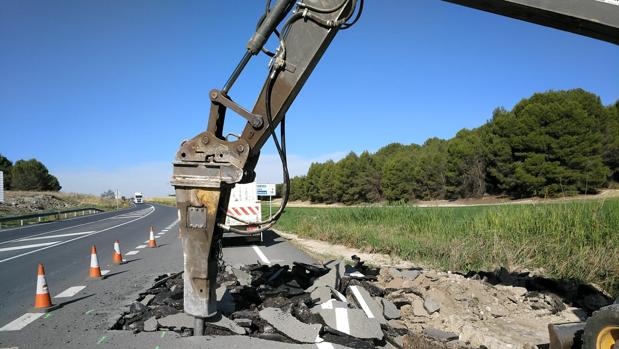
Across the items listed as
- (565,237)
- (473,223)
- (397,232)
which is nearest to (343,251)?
(397,232)

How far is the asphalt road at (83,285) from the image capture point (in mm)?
5379

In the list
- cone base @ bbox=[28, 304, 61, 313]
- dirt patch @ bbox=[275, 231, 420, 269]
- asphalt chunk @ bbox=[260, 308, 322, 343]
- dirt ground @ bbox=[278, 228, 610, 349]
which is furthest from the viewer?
dirt patch @ bbox=[275, 231, 420, 269]

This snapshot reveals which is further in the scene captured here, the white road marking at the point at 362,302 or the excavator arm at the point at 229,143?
the white road marking at the point at 362,302

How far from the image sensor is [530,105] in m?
53.1

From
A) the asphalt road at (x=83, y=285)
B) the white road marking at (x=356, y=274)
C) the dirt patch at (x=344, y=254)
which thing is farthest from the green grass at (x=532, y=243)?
the asphalt road at (x=83, y=285)

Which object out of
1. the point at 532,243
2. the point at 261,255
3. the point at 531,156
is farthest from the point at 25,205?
the point at 531,156

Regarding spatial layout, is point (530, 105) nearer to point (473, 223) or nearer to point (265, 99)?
point (473, 223)

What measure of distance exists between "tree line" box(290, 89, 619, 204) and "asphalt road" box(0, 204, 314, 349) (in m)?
32.5

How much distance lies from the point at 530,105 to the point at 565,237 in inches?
1936

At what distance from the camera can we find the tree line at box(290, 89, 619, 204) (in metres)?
47.0

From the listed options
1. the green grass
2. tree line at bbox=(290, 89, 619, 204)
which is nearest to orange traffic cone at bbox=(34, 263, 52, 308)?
the green grass

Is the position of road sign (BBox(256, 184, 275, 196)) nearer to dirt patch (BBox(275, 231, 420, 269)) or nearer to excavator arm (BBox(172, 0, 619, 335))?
dirt patch (BBox(275, 231, 420, 269))

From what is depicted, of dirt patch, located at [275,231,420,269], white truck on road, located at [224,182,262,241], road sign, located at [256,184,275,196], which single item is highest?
road sign, located at [256,184,275,196]

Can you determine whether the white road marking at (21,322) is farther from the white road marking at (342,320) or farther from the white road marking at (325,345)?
the white road marking at (342,320)
